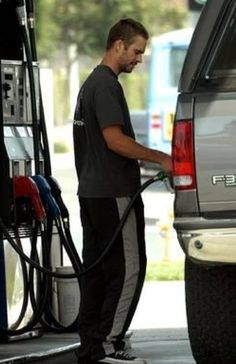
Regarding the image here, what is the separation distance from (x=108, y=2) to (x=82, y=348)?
117ft

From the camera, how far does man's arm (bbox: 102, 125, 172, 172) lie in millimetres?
6047

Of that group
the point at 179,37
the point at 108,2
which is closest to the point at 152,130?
the point at 179,37

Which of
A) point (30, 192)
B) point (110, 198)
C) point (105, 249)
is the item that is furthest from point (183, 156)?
point (30, 192)

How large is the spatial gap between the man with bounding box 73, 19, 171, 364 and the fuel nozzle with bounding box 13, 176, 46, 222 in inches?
25.7

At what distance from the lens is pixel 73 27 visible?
139 ft

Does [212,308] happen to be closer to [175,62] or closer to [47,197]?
[47,197]

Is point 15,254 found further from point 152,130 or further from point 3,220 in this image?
point 152,130

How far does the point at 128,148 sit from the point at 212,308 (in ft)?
3.07

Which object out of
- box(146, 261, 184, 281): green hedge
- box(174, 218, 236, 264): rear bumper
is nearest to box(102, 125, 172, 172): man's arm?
box(174, 218, 236, 264): rear bumper

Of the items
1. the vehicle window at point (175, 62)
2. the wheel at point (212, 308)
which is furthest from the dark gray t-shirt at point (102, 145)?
the vehicle window at point (175, 62)

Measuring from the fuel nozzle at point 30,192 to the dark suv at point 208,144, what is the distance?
1.59 m

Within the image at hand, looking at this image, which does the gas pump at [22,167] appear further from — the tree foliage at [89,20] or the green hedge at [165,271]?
the tree foliage at [89,20]

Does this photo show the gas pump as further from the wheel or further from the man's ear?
the wheel

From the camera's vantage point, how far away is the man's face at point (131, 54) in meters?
6.25
